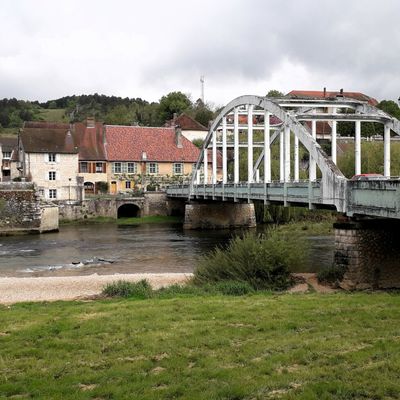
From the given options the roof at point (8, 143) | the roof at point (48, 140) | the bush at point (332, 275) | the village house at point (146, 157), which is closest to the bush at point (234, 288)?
the bush at point (332, 275)

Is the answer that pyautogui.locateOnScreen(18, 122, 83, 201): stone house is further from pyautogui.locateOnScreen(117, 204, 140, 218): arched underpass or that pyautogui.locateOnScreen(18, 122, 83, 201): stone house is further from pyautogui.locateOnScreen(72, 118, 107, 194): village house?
pyautogui.locateOnScreen(117, 204, 140, 218): arched underpass

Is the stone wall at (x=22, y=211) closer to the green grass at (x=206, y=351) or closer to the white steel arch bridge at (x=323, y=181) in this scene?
the white steel arch bridge at (x=323, y=181)

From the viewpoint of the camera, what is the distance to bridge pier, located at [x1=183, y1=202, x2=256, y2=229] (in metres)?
41.4

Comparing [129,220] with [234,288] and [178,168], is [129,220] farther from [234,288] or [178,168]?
[234,288]

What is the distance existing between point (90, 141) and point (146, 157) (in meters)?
5.69

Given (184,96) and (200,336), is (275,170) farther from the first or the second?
(184,96)

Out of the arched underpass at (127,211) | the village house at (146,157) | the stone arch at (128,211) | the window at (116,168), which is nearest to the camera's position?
the stone arch at (128,211)

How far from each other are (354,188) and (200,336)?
31.2ft

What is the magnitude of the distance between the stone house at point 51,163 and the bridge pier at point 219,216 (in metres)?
11.4

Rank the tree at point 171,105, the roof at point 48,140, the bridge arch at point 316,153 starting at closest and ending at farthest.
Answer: the bridge arch at point 316,153, the roof at point 48,140, the tree at point 171,105

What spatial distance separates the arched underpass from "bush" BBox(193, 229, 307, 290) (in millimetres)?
34396

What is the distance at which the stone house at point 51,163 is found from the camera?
4862 centimetres

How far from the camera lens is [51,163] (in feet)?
161

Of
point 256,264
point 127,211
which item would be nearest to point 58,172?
point 127,211
